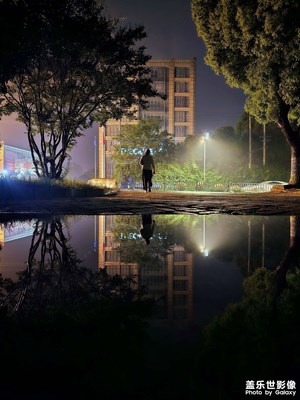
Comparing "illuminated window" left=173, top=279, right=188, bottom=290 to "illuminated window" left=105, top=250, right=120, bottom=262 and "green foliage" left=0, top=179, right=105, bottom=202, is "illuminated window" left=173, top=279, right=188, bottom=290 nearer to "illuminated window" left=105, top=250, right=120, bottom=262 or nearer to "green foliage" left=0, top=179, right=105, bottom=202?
"illuminated window" left=105, top=250, right=120, bottom=262

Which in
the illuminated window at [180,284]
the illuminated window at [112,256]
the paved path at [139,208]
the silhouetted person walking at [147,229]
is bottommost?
the illuminated window at [180,284]

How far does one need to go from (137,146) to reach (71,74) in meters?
33.0

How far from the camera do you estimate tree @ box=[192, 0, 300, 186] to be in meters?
20.0

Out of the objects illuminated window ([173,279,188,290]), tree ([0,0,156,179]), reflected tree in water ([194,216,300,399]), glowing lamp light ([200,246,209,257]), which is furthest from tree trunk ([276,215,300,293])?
tree ([0,0,156,179])

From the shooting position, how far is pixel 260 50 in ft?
68.4

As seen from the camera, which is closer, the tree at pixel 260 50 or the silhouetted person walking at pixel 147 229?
the silhouetted person walking at pixel 147 229

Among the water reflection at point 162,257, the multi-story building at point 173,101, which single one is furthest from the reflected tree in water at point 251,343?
the multi-story building at point 173,101

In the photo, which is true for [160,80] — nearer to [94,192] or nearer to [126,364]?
[94,192]

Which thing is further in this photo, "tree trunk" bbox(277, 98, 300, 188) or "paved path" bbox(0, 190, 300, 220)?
"tree trunk" bbox(277, 98, 300, 188)

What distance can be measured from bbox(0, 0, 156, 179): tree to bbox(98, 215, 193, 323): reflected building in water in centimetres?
1226

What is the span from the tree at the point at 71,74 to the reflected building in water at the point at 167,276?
12.3 m

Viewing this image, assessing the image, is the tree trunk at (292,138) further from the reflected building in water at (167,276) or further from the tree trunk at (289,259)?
the reflected building in water at (167,276)

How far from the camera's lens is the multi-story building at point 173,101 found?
83.6 m

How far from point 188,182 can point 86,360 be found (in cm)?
3737
